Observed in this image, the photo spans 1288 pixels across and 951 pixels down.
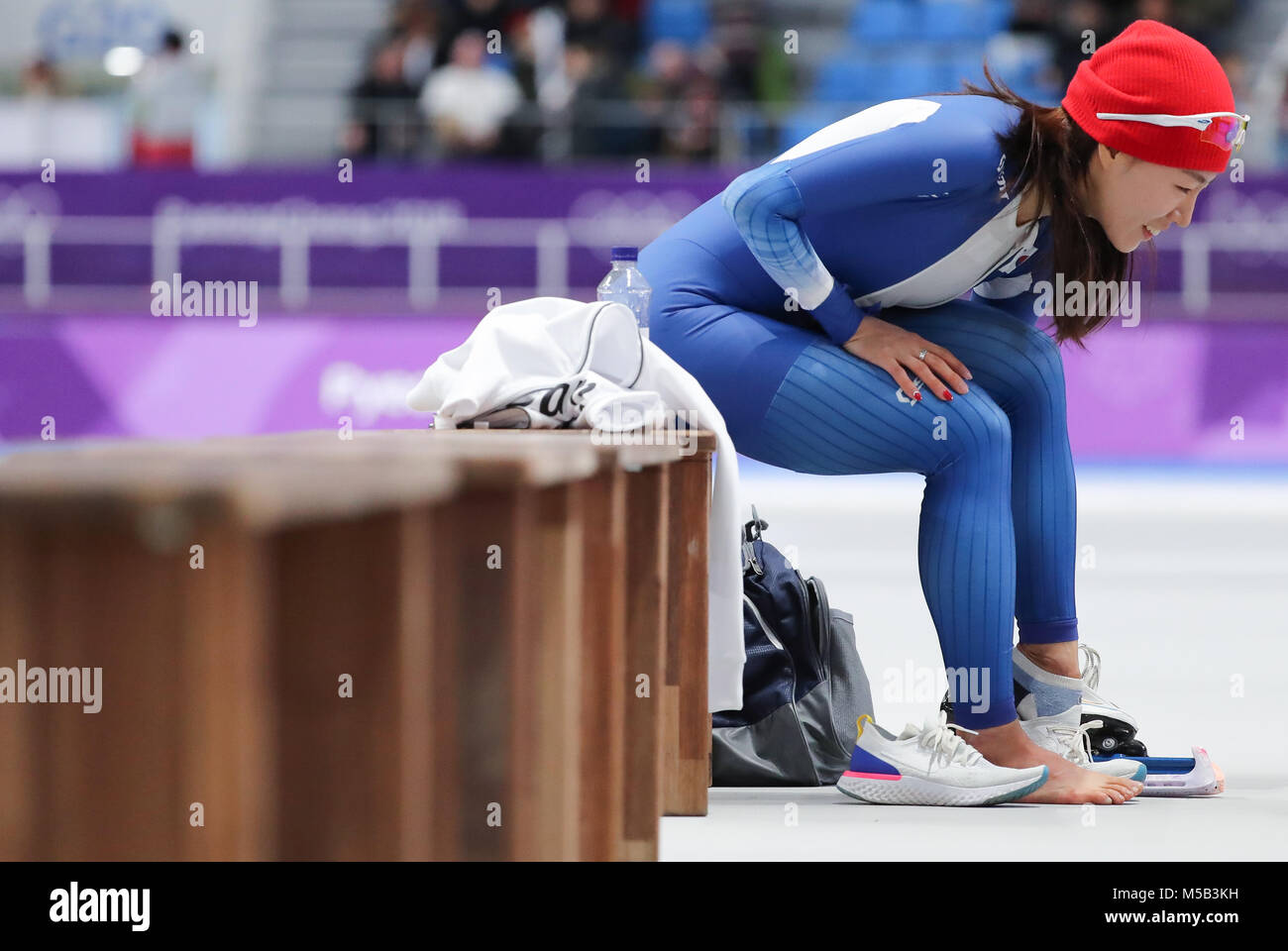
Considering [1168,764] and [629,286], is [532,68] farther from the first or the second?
[1168,764]

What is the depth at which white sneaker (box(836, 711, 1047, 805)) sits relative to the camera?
2.30 meters

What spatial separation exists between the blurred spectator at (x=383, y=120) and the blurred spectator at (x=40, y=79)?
74.3 inches

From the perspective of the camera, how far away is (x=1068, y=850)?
1.99 meters

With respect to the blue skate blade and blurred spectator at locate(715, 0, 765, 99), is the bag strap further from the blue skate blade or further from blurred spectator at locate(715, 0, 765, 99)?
blurred spectator at locate(715, 0, 765, 99)

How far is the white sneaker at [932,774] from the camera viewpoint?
2305mm

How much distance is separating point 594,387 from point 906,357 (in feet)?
1.49

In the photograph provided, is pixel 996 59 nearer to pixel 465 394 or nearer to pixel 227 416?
pixel 227 416

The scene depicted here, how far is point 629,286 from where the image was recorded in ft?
8.48

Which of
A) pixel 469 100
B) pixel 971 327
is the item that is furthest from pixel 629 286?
pixel 469 100

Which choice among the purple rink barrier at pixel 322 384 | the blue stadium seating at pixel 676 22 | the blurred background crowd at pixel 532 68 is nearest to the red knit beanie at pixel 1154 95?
Answer: the purple rink barrier at pixel 322 384

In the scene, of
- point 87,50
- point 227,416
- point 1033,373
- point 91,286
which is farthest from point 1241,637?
point 87,50

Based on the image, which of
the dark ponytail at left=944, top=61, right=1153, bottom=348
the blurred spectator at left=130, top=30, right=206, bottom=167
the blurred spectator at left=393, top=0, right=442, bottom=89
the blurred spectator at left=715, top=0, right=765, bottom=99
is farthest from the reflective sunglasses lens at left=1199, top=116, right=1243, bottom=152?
the blurred spectator at left=715, top=0, right=765, bottom=99

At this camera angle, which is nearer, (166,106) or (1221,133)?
(1221,133)

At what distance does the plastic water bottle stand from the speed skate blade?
100cm
